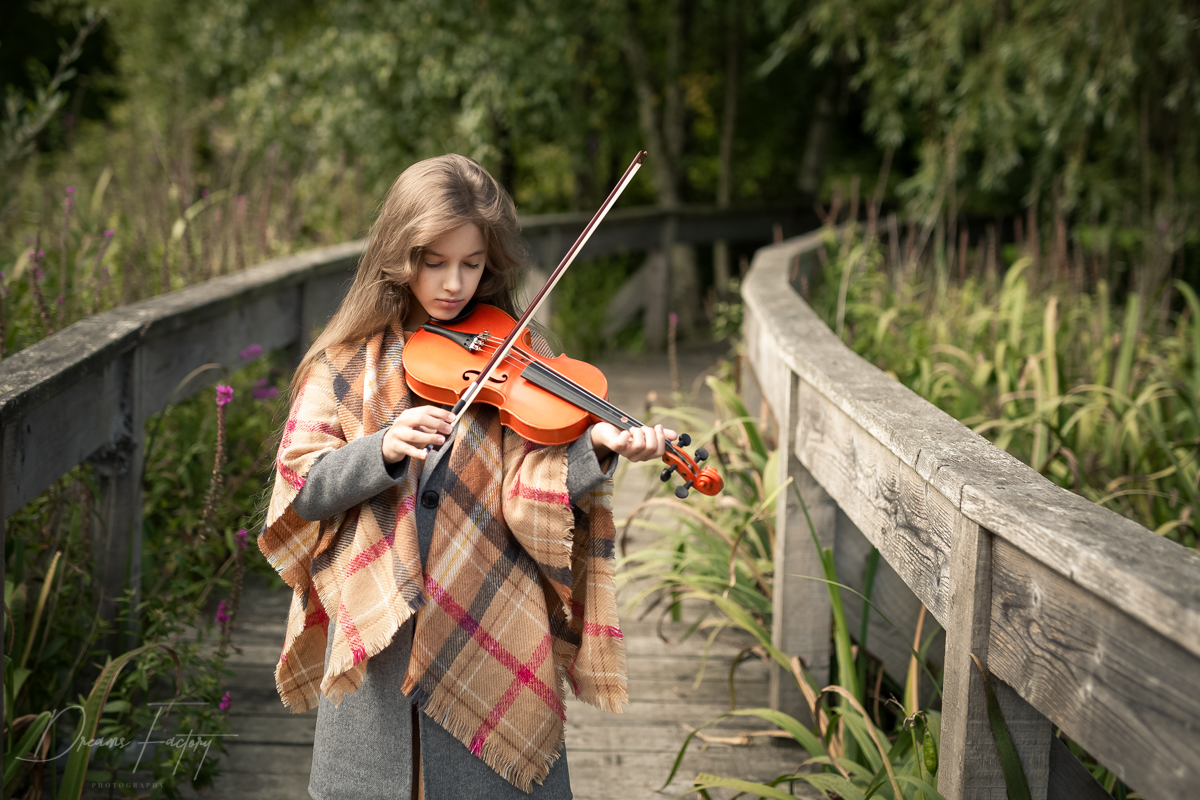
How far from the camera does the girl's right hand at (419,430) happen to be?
1407 millimetres

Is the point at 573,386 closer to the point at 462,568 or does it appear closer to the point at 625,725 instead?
the point at 462,568

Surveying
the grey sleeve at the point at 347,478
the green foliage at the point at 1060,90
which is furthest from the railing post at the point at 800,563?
the green foliage at the point at 1060,90

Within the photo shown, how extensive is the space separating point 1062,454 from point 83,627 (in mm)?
2400

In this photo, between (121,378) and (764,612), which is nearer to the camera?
(121,378)

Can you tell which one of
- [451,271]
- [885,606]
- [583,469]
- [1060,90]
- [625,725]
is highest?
[1060,90]

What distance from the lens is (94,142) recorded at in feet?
35.9

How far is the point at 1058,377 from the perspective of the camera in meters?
3.14

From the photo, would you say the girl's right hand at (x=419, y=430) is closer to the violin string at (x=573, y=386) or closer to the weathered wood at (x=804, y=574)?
the violin string at (x=573, y=386)

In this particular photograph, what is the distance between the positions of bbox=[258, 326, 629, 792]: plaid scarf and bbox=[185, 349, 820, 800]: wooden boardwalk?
631 millimetres

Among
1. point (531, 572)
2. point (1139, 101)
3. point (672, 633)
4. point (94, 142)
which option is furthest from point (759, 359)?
point (94, 142)

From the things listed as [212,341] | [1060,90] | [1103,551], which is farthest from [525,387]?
[1060,90]

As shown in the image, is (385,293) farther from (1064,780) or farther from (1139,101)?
(1139,101)

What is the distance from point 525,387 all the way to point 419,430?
0.23 meters

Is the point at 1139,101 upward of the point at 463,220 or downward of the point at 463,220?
upward
